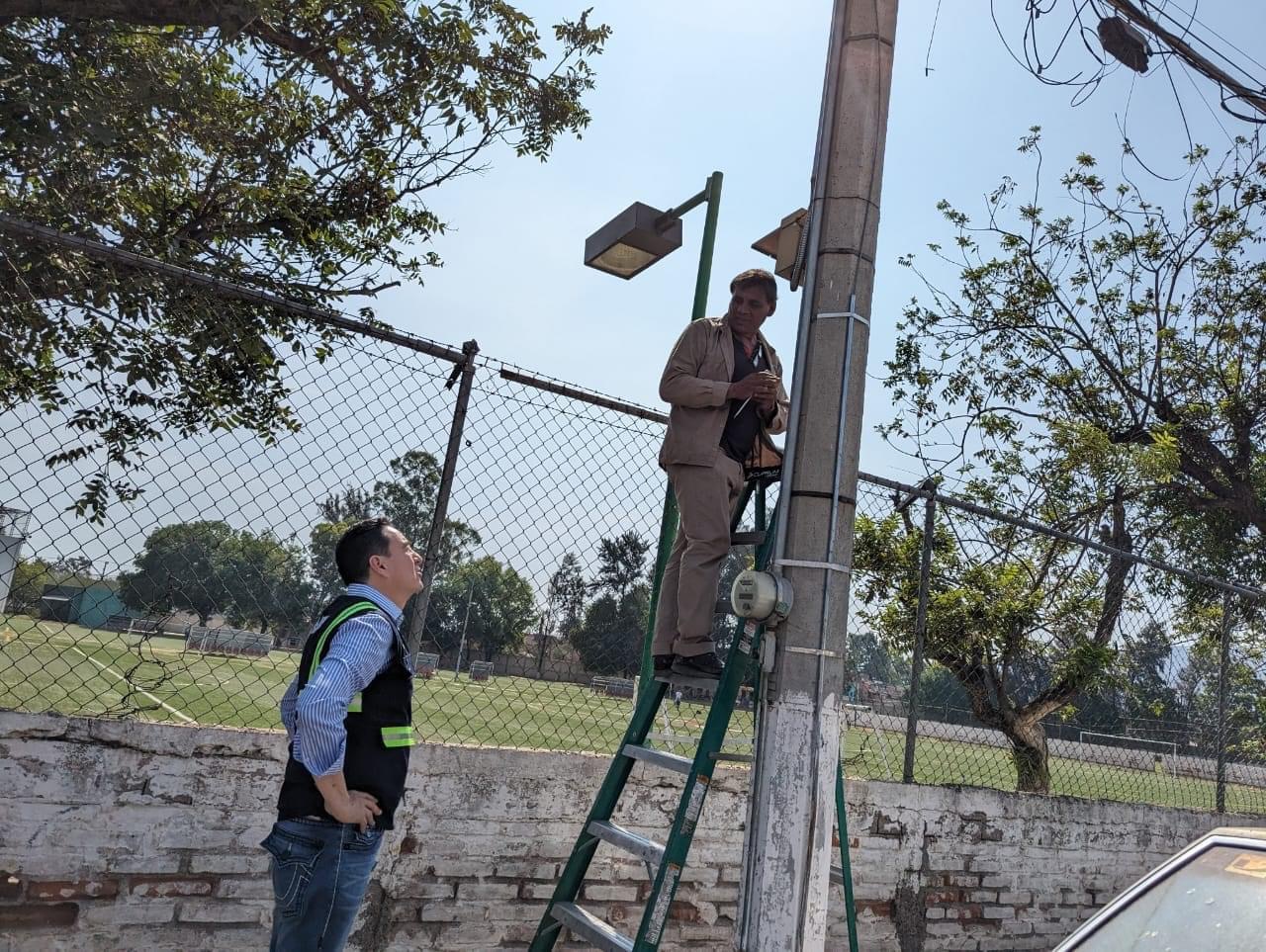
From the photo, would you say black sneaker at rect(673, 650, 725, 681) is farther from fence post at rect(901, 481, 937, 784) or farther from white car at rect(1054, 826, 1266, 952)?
fence post at rect(901, 481, 937, 784)

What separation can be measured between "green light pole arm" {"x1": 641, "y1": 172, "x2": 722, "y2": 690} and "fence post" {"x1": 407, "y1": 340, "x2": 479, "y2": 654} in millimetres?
1052

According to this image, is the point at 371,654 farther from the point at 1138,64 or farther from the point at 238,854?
the point at 1138,64

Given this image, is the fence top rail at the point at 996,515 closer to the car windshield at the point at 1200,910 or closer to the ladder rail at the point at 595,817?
the ladder rail at the point at 595,817

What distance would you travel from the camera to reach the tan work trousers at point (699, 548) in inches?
147

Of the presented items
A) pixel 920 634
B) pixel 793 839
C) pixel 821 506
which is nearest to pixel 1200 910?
pixel 793 839

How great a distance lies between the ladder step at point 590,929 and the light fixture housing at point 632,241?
3569 millimetres

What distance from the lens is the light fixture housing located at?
553 cm

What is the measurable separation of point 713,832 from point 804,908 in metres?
2.03

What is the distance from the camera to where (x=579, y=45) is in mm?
8797

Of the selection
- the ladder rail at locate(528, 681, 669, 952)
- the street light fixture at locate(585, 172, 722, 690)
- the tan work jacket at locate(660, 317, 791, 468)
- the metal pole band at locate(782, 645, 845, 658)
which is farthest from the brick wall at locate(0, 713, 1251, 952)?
the street light fixture at locate(585, 172, 722, 690)

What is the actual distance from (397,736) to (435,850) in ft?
4.51

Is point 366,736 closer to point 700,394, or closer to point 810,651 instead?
point 810,651

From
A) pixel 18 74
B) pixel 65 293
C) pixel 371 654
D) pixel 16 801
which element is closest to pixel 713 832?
pixel 371 654

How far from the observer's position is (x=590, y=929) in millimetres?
3502
